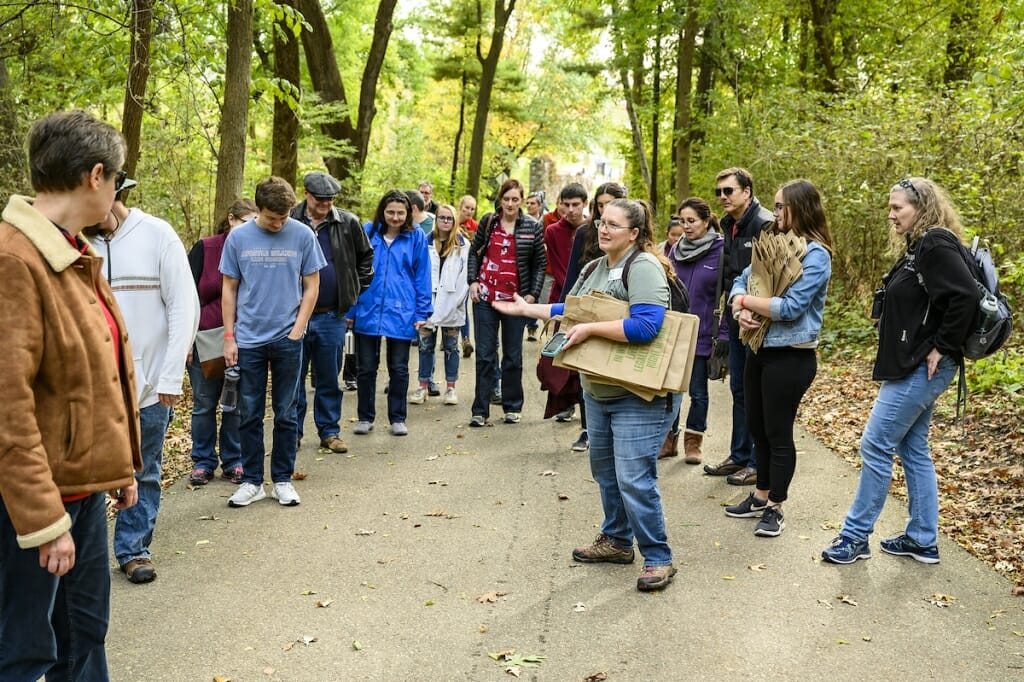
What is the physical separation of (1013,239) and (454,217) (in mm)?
6552

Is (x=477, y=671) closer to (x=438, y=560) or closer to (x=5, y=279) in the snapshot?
(x=438, y=560)

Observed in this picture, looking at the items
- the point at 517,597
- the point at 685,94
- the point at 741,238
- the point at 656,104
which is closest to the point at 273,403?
the point at 517,597

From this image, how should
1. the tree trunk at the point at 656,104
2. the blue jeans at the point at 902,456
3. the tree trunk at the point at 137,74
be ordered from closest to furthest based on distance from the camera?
the blue jeans at the point at 902,456, the tree trunk at the point at 137,74, the tree trunk at the point at 656,104

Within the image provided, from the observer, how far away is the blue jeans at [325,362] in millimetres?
8281

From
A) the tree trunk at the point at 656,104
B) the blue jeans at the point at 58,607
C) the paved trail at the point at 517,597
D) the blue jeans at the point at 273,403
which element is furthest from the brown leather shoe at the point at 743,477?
the tree trunk at the point at 656,104

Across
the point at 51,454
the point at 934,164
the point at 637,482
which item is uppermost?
the point at 934,164

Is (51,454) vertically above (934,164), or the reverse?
(934,164)

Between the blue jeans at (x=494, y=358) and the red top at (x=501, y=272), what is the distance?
5.8 inches

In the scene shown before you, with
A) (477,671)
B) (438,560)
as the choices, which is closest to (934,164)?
(438,560)

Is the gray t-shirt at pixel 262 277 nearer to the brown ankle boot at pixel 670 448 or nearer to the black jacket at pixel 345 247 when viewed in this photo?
the black jacket at pixel 345 247

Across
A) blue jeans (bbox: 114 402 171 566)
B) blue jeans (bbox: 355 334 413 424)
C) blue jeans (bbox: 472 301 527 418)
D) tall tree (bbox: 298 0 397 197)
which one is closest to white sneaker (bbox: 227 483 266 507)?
blue jeans (bbox: 114 402 171 566)

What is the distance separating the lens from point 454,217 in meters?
11.7

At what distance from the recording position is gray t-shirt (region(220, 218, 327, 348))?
668 cm

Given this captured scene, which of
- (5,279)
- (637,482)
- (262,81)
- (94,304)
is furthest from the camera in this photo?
(262,81)
